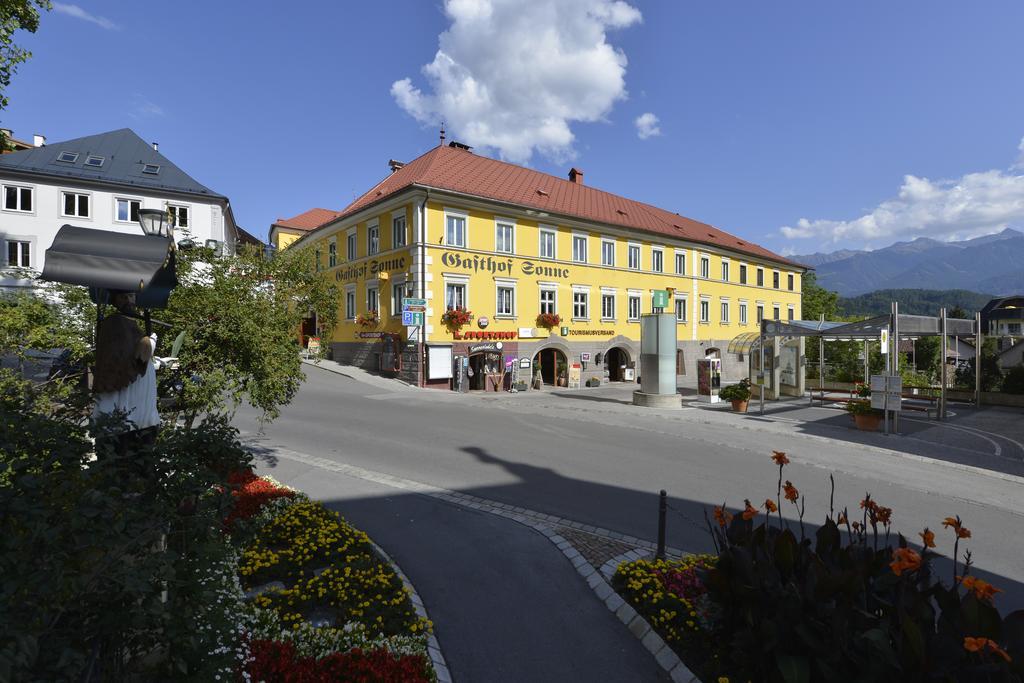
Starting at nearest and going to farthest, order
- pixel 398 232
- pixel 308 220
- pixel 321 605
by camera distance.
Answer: pixel 321 605
pixel 398 232
pixel 308 220

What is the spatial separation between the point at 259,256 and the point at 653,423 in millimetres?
11537

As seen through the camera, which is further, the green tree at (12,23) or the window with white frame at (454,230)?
the window with white frame at (454,230)

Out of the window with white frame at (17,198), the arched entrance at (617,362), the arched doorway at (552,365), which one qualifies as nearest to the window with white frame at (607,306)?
the arched entrance at (617,362)

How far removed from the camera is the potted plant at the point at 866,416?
14.2 metres

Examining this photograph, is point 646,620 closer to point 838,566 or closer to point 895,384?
point 838,566

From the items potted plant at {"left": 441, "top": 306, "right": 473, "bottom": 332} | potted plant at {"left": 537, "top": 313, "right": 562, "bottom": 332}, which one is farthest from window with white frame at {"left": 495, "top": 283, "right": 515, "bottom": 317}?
potted plant at {"left": 441, "top": 306, "right": 473, "bottom": 332}

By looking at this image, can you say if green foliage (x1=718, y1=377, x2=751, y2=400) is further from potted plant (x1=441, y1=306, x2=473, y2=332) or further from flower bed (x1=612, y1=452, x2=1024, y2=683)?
flower bed (x1=612, y1=452, x2=1024, y2=683)

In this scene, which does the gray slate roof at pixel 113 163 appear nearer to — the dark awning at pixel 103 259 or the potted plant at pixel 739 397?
the potted plant at pixel 739 397

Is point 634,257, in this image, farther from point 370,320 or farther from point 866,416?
point 866,416

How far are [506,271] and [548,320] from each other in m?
3.52

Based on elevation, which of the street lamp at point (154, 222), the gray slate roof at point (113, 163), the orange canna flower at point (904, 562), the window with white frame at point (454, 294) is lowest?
the orange canna flower at point (904, 562)

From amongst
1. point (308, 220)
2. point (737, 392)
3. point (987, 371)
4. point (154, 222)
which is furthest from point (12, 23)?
point (308, 220)

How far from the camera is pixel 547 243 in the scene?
27.9 metres

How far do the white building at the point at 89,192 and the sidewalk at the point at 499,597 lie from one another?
85.1 ft
